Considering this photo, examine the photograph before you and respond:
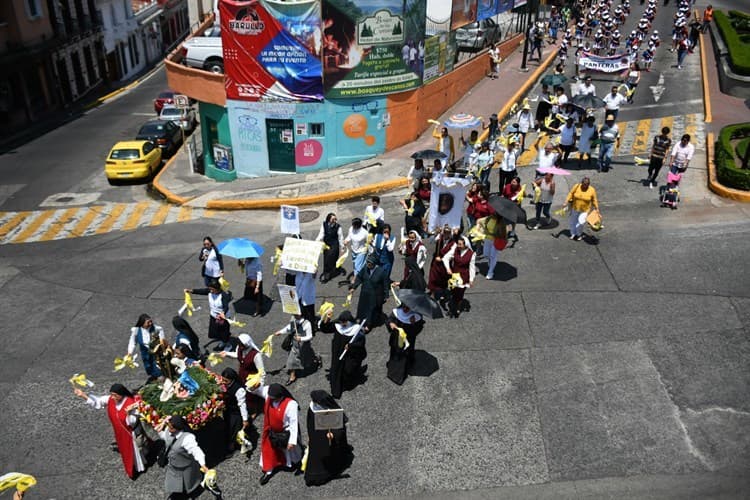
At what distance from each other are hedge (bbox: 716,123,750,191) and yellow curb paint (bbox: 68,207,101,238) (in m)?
18.9

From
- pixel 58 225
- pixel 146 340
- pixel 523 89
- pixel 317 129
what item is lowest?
pixel 58 225

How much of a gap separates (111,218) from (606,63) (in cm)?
2142

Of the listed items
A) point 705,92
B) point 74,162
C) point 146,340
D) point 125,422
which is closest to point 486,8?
point 705,92

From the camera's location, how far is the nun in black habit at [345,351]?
9680 mm

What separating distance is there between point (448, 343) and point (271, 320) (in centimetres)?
360

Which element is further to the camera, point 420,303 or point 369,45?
point 369,45

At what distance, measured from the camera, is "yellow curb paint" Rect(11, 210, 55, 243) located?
62.9 feet

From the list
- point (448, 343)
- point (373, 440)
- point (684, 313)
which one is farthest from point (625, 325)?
point (373, 440)

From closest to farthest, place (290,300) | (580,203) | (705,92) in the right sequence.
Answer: (290,300) < (580,203) < (705,92)

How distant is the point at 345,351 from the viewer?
383 inches

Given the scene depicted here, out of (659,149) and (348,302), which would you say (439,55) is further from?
(348,302)

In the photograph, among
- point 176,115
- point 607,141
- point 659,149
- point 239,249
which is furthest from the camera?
point 176,115

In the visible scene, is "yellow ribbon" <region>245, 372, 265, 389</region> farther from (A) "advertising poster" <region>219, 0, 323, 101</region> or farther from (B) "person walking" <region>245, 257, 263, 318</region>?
(A) "advertising poster" <region>219, 0, 323, 101</region>

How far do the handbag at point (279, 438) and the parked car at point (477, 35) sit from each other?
902 inches
